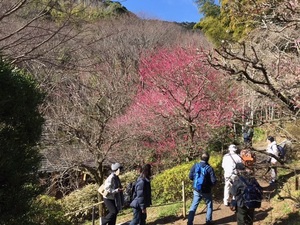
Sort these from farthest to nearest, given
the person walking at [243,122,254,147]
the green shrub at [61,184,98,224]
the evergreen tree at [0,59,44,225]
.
Answer: the green shrub at [61,184,98,224], the person walking at [243,122,254,147], the evergreen tree at [0,59,44,225]

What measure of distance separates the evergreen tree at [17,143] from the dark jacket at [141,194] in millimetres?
2555

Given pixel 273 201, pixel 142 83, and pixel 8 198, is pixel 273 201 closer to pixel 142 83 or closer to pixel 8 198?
pixel 8 198

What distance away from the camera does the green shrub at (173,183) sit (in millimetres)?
9750

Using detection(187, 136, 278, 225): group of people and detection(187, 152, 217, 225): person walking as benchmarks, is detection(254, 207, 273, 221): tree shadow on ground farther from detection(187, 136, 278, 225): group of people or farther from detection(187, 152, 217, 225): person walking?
detection(187, 152, 217, 225): person walking

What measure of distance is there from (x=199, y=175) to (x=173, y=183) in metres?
3.02

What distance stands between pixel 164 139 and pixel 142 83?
170 inches

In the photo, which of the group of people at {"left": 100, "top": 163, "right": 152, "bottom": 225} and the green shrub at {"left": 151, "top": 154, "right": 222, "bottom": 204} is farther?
the green shrub at {"left": 151, "top": 154, "right": 222, "bottom": 204}

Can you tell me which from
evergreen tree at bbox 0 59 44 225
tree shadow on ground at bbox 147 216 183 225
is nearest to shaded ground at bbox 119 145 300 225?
tree shadow on ground at bbox 147 216 183 225

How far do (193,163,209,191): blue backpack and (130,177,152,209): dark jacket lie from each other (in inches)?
36.1

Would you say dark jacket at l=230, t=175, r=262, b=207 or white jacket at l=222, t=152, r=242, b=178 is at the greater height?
white jacket at l=222, t=152, r=242, b=178

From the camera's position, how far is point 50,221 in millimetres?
7137

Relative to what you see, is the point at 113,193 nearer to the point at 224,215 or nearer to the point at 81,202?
the point at 224,215

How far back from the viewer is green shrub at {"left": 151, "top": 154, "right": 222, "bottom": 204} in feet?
32.0

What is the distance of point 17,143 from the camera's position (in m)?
4.29
